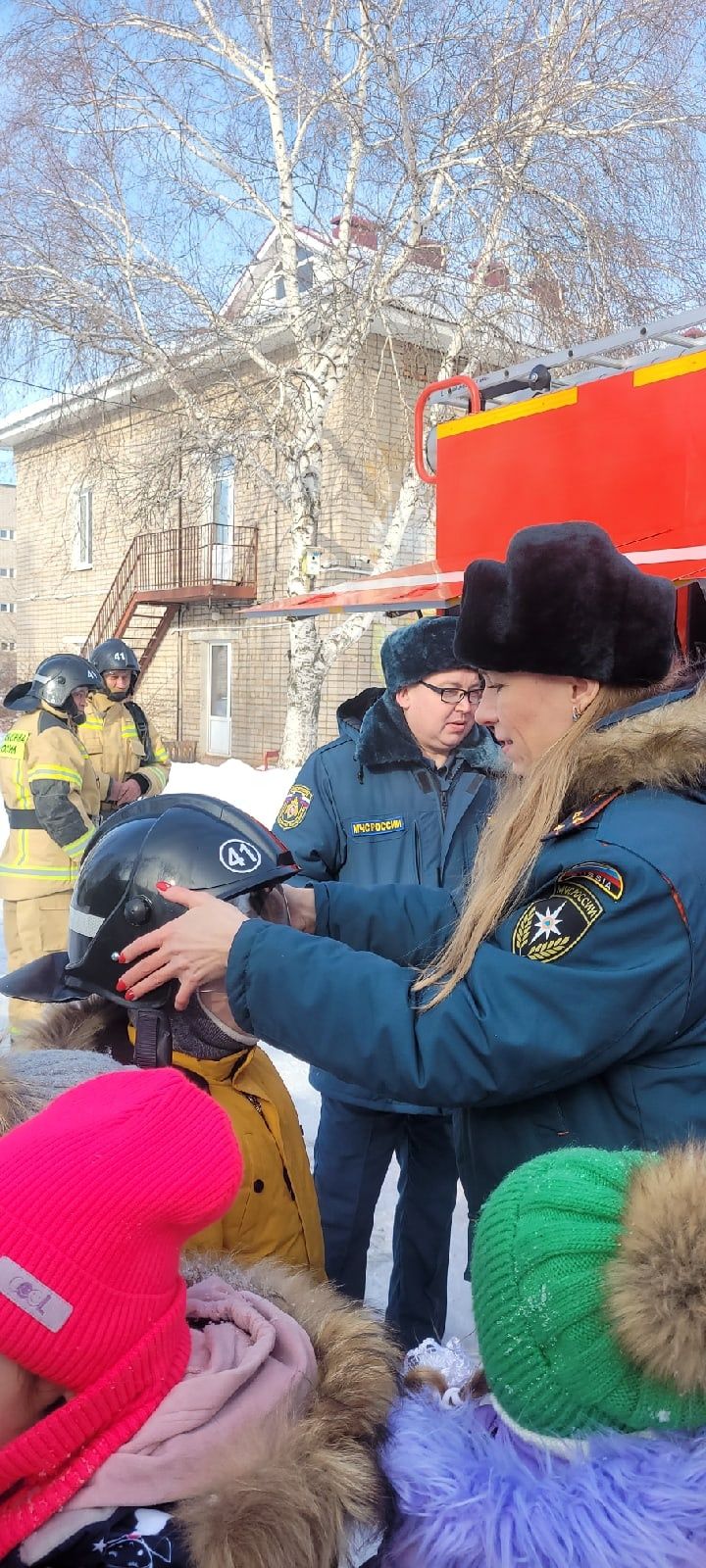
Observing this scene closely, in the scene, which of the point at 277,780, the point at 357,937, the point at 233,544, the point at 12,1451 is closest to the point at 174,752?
the point at 233,544

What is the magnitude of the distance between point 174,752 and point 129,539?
14.7 ft

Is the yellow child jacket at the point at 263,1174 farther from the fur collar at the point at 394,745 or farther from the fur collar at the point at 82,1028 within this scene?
the fur collar at the point at 394,745

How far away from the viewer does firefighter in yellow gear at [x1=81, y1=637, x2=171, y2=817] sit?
6652 mm

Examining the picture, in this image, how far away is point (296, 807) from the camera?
3379 millimetres

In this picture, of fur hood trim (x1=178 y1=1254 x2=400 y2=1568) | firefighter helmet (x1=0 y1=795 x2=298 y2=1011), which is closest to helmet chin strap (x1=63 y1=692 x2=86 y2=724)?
firefighter helmet (x1=0 y1=795 x2=298 y2=1011)

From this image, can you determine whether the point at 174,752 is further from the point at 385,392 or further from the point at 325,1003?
the point at 325,1003

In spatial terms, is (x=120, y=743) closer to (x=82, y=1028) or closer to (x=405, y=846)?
(x=405, y=846)

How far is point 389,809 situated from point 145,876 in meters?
1.41

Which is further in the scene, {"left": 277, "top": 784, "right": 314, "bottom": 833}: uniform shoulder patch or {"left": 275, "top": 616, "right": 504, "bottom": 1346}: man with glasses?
{"left": 277, "top": 784, "right": 314, "bottom": 833}: uniform shoulder patch

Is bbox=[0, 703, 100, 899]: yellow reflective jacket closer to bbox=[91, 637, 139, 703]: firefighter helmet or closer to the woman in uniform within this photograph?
bbox=[91, 637, 139, 703]: firefighter helmet

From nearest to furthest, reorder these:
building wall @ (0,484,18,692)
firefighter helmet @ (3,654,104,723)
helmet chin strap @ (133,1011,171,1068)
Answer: helmet chin strap @ (133,1011,171,1068) → firefighter helmet @ (3,654,104,723) → building wall @ (0,484,18,692)

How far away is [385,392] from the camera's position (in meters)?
15.6

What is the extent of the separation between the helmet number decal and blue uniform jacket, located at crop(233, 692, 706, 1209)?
326 millimetres

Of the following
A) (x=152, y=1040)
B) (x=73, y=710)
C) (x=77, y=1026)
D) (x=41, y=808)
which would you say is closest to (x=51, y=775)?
(x=41, y=808)
